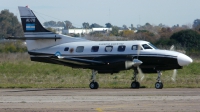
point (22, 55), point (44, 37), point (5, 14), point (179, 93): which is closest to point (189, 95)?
point (179, 93)

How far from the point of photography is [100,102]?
2214cm

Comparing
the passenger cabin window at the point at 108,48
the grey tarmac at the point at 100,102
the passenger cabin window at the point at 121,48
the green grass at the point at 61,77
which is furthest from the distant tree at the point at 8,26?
the grey tarmac at the point at 100,102

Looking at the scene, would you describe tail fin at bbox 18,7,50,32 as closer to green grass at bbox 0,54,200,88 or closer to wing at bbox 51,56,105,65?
wing at bbox 51,56,105,65

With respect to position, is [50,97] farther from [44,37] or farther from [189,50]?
[189,50]

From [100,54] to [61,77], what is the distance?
9467 millimetres

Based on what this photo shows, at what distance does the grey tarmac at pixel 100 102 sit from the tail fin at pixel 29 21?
752cm

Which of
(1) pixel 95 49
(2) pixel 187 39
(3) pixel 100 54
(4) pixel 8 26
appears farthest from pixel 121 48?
(4) pixel 8 26

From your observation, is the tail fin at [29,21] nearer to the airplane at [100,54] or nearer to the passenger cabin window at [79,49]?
the airplane at [100,54]

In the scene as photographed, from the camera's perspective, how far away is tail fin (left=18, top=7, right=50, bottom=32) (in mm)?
33531

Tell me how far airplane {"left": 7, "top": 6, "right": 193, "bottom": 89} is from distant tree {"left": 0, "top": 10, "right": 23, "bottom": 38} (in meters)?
63.2

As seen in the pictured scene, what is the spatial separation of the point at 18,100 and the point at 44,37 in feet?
33.2

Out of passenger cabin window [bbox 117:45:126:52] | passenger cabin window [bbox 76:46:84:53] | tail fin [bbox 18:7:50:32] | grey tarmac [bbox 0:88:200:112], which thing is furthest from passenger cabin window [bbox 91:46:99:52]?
grey tarmac [bbox 0:88:200:112]

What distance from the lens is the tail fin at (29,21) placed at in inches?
1320

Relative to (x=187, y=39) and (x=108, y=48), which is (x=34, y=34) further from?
(x=187, y=39)
